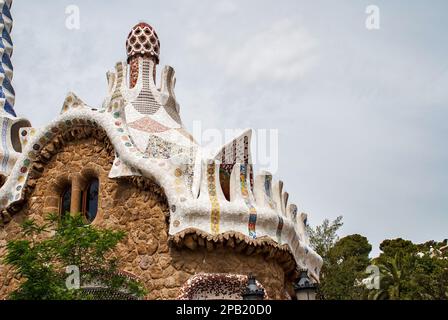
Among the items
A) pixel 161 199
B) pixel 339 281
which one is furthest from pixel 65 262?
pixel 339 281

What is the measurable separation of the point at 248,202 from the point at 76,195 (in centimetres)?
268

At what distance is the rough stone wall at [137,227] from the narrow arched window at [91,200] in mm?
156

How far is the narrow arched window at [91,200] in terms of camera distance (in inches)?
427

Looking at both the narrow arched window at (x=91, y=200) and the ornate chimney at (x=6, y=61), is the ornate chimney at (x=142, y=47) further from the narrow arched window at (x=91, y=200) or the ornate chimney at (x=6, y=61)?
the ornate chimney at (x=6, y=61)

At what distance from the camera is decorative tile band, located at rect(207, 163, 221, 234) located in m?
9.58

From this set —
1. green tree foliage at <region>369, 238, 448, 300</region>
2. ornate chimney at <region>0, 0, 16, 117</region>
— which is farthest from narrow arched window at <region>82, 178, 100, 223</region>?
green tree foliage at <region>369, 238, 448, 300</region>

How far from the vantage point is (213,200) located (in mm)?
9750

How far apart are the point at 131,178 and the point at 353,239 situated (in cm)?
1644

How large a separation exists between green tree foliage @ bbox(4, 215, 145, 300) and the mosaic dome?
452cm

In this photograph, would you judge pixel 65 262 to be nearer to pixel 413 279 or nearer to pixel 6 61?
pixel 6 61

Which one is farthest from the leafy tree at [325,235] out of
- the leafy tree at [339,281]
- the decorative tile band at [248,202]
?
the decorative tile band at [248,202]

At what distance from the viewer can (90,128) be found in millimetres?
10938

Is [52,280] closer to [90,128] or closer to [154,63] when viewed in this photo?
[90,128]
